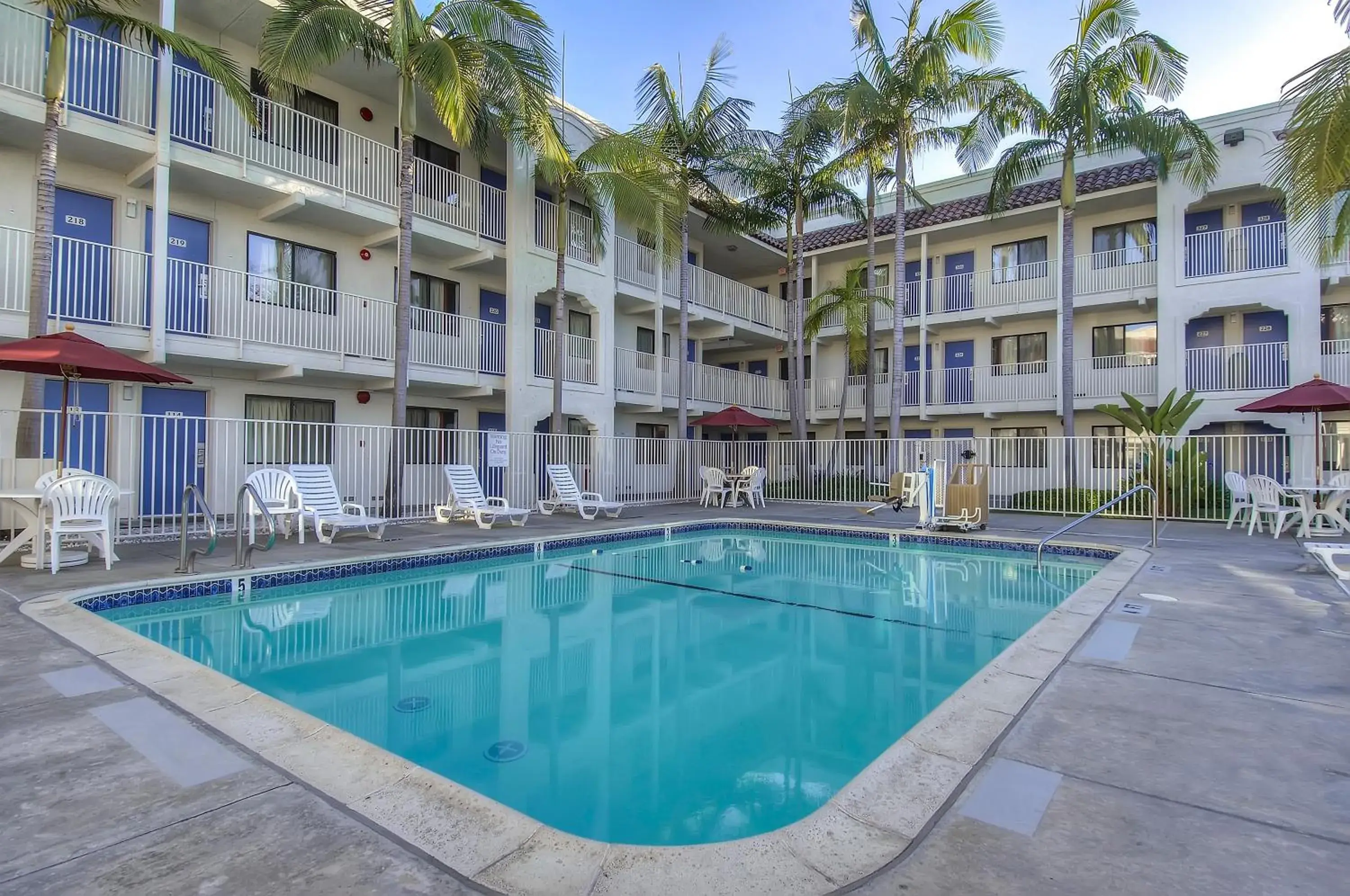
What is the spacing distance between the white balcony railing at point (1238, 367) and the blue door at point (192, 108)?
22942mm

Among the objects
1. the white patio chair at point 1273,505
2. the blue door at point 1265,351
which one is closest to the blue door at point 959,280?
the blue door at point 1265,351

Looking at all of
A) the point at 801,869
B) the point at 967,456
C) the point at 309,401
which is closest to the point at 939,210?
the point at 967,456

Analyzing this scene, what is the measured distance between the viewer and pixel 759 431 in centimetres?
2683

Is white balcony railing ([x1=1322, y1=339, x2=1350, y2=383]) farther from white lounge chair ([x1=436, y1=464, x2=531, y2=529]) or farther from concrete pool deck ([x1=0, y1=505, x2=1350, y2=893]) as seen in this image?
white lounge chair ([x1=436, y1=464, x2=531, y2=529])

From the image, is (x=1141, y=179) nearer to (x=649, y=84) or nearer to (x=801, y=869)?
(x=649, y=84)

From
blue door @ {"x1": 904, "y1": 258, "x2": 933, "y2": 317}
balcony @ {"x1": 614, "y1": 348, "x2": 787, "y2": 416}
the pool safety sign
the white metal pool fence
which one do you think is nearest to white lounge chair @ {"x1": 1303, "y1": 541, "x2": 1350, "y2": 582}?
the white metal pool fence

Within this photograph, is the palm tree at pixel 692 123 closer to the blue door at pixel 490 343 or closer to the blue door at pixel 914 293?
the blue door at pixel 490 343

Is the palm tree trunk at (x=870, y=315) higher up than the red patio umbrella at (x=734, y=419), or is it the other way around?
the palm tree trunk at (x=870, y=315)

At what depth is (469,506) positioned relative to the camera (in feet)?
40.9

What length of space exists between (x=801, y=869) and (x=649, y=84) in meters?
18.6

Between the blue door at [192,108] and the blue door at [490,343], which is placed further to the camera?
the blue door at [490,343]

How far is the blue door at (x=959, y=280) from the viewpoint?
22.0 metres

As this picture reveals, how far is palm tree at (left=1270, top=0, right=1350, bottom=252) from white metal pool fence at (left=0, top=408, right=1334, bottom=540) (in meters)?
7.52

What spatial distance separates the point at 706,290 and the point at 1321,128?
→ 1644cm
